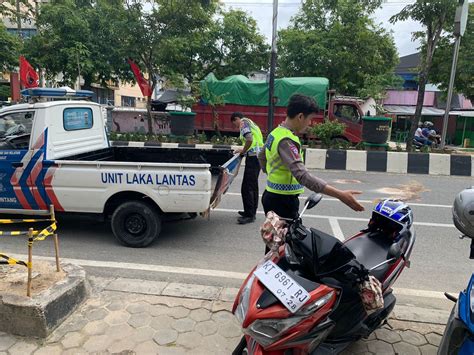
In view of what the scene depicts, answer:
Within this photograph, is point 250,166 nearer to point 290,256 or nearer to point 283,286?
point 290,256

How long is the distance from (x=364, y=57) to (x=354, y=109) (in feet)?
26.9

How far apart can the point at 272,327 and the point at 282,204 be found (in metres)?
1.46

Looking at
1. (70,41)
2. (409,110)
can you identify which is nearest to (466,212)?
(70,41)

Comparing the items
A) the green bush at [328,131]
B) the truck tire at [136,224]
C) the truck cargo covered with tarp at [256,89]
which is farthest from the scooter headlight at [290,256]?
the truck cargo covered with tarp at [256,89]

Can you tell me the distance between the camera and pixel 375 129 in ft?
41.6

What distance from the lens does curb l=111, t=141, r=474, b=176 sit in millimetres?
10297

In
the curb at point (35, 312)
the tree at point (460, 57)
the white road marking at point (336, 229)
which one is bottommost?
the white road marking at point (336, 229)

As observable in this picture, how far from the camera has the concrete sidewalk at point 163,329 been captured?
280 centimetres

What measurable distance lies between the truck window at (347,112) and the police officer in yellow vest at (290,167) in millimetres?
13211

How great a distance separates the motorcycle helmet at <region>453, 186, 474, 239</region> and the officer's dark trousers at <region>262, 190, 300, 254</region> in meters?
1.41

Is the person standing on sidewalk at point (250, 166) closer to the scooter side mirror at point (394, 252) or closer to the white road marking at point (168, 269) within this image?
the white road marking at point (168, 269)

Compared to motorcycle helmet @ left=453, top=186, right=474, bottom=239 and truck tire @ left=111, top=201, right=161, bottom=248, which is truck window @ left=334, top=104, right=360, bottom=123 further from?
motorcycle helmet @ left=453, top=186, right=474, bottom=239

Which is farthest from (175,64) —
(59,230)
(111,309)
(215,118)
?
(111,309)

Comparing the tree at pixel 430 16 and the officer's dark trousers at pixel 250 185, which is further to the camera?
the tree at pixel 430 16
